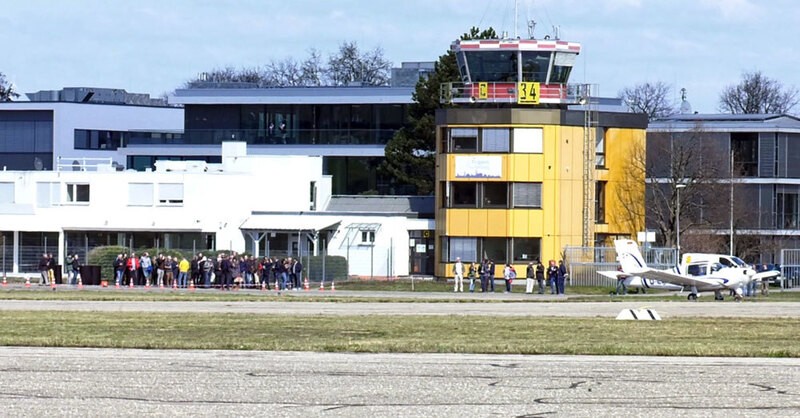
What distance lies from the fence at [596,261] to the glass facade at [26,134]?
2214 inches

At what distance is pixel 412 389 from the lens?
21531 millimetres

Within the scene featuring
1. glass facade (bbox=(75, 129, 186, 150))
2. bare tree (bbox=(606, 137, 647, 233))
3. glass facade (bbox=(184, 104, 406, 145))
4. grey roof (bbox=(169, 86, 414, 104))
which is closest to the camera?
bare tree (bbox=(606, 137, 647, 233))

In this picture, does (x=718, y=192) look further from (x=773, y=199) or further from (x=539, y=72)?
(x=539, y=72)

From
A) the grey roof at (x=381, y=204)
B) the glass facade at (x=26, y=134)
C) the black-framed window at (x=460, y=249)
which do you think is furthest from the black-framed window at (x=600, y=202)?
the glass facade at (x=26, y=134)

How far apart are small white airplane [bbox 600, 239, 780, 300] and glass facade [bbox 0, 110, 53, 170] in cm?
6312

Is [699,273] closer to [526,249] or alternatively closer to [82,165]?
[526,249]

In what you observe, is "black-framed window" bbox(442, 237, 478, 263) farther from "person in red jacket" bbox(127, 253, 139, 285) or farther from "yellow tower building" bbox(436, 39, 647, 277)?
"person in red jacket" bbox(127, 253, 139, 285)

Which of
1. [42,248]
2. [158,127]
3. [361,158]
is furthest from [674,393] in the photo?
[158,127]

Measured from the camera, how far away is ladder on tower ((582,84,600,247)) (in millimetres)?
71312

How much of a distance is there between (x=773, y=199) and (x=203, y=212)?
37650mm

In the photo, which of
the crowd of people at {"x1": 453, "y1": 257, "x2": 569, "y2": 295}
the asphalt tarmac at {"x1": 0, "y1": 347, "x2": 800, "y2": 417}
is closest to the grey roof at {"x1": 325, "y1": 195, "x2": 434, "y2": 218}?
the crowd of people at {"x1": 453, "y1": 257, "x2": 569, "y2": 295}

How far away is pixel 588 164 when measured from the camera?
71750 mm

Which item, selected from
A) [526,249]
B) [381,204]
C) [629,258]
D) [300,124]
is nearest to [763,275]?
[629,258]

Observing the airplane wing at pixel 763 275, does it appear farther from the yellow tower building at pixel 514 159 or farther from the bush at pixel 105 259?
the bush at pixel 105 259
